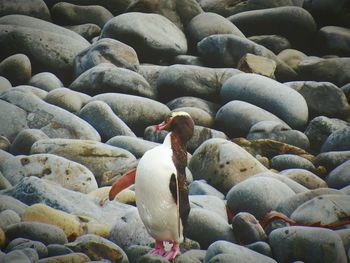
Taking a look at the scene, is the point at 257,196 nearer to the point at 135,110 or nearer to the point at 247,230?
the point at 247,230

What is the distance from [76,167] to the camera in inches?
285

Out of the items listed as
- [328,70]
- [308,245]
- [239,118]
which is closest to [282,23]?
[328,70]

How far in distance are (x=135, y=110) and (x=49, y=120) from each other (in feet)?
4.37

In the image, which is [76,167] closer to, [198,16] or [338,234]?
[338,234]

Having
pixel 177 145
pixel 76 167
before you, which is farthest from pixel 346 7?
pixel 177 145

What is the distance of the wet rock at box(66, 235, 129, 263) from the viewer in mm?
5430

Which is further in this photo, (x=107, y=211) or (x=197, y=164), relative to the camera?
(x=197, y=164)

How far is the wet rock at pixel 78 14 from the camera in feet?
44.0

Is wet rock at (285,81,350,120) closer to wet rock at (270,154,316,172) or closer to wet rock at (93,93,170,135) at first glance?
wet rock at (270,154,316,172)

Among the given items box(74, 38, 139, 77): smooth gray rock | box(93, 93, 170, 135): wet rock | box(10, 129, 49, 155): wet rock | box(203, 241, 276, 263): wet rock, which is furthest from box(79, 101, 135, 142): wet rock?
box(203, 241, 276, 263): wet rock

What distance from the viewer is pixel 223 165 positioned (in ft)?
26.0

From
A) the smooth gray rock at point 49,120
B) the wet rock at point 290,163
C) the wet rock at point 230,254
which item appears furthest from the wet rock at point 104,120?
the wet rock at point 230,254

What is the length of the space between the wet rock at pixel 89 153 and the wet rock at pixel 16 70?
2988 mm

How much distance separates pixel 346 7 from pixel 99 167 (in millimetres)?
8289
